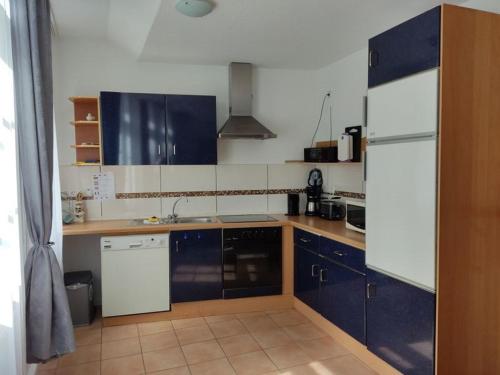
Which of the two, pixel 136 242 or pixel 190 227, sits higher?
pixel 190 227

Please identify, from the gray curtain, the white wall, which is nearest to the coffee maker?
the white wall

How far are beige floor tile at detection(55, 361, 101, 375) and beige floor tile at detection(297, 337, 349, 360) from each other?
4.93 feet

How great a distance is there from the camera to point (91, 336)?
3311 millimetres

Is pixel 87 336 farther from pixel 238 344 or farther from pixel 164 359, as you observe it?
pixel 238 344

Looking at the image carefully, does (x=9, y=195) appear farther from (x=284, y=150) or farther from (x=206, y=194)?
(x=284, y=150)

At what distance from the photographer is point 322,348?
10.1 feet

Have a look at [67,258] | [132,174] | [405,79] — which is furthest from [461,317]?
[67,258]

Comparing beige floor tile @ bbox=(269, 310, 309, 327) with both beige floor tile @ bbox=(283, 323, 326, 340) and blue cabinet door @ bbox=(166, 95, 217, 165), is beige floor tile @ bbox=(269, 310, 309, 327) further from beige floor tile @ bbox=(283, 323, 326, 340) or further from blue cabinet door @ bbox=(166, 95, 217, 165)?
blue cabinet door @ bbox=(166, 95, 217, 165)

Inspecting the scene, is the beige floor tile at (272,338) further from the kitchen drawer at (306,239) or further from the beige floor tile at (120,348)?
the beige floor tile at (120,348)

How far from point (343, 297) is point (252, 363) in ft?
2.70

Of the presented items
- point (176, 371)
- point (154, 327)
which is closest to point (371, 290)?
point (176, 371)

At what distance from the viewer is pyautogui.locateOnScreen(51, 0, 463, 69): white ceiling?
8.68ft

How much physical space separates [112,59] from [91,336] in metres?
2.55

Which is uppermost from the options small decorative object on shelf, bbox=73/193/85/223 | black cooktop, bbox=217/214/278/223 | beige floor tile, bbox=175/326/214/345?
small decorative object on shelf, bbox=73/193/85/223
